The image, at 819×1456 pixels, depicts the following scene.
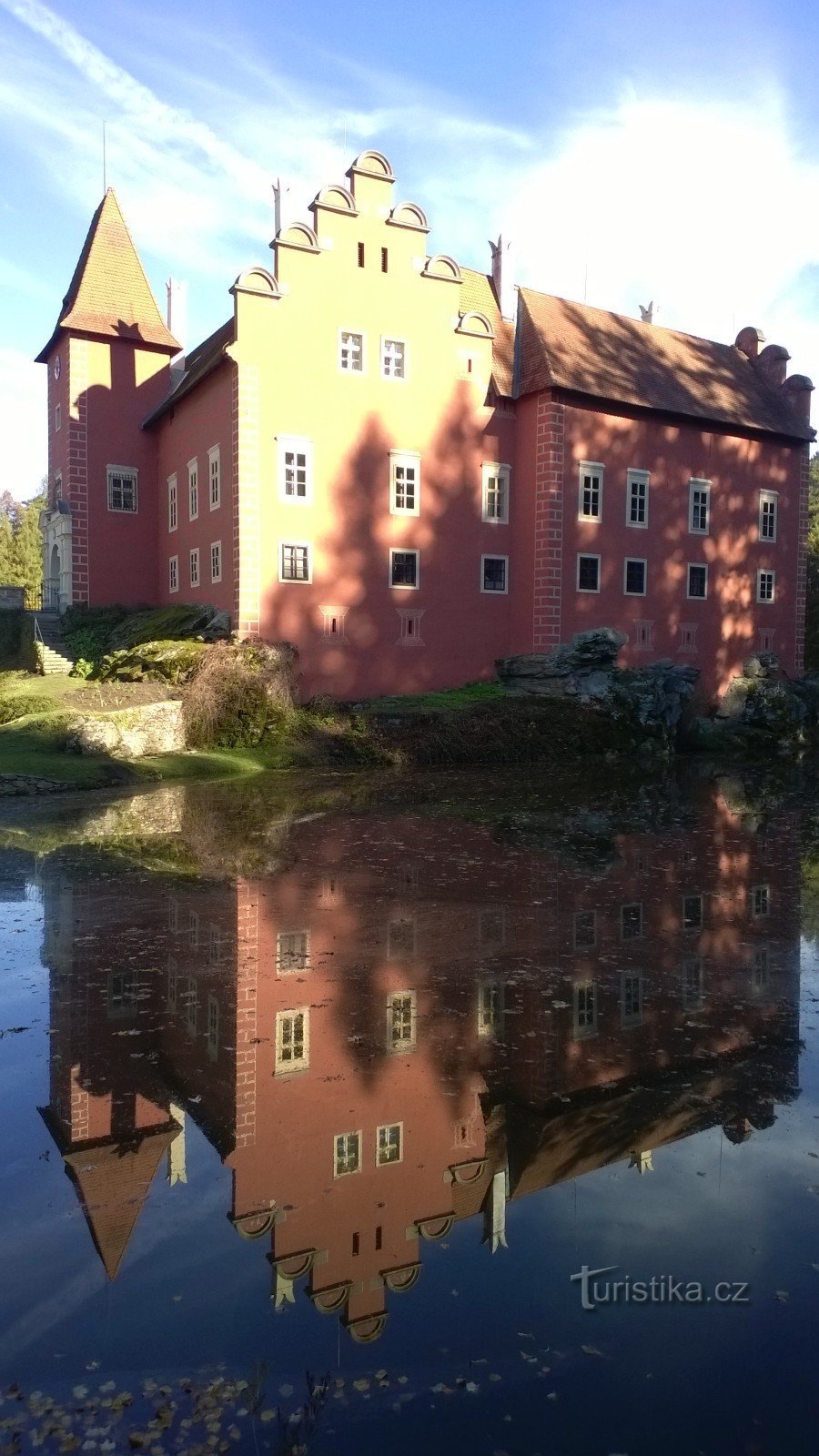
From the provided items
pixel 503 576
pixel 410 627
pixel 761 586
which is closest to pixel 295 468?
pixel 410 627

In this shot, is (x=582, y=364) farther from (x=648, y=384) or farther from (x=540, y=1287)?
(x=540, y=1287)

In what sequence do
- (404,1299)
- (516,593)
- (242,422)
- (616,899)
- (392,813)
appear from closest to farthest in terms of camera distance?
(404,1299) < (616,899) < (392,813) < (242,422) < (516,593)

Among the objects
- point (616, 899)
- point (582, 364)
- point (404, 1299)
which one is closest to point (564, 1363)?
point (404, 1299)

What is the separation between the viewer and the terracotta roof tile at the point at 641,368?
30953mm

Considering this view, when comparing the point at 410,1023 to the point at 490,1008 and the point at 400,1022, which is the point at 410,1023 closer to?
the point at 400,1022

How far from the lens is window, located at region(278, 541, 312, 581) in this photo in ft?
88.1

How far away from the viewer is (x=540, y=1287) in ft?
12.1

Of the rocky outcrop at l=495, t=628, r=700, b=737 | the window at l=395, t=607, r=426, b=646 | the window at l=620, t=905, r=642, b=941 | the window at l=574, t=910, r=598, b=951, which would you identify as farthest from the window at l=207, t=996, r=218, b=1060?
the window at l=395, t=607, r=426, b=646

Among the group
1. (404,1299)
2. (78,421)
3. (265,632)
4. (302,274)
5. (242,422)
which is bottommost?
(404,1299)

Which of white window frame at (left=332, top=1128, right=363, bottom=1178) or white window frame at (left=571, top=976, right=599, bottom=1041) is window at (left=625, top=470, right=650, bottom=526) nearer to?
white window frame at (left=571, top=976, right=599, bottom=1041)

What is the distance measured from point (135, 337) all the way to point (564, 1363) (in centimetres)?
3604

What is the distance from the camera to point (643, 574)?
107ft

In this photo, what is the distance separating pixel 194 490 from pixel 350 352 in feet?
21.7

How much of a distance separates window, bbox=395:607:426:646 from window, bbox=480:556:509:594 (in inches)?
106
